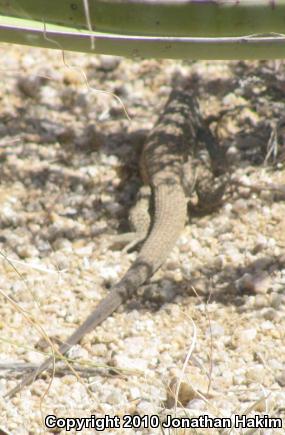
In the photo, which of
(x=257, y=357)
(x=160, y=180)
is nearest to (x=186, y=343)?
(x=257, y=357)

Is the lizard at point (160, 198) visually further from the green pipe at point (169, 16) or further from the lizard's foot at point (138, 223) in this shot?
the green pipe at point (169, 16)

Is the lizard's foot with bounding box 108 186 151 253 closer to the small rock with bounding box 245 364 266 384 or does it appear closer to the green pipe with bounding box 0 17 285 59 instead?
the small rock with bounding box 245 364 266 384

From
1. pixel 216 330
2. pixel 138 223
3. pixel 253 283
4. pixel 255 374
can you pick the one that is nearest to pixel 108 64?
pixel 138 223

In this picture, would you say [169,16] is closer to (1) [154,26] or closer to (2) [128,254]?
(1) [154,26]

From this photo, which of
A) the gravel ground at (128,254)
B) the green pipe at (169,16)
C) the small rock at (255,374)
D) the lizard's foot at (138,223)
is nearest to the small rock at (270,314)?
the gravel ground at (128,254)

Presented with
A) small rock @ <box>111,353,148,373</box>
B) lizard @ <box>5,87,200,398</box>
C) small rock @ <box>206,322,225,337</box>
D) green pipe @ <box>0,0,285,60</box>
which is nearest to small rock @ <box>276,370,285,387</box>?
small rock @ <box>206,322,225,337</box>

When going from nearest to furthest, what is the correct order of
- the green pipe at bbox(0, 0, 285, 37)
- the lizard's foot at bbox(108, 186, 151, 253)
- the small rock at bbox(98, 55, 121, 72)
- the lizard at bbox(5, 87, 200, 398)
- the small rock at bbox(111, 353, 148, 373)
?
the green pipe at bbox(0, 0, 285, 37), the small rock at bbox(111, 353, 148, 373), the lizard at bbox(5, 87, 200, 398), the lizard's foot at bbox(108, 186, 151, 253), the small rock at bbox(98, 55, 121, 72)
